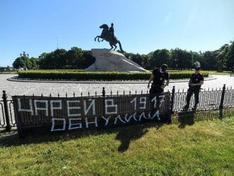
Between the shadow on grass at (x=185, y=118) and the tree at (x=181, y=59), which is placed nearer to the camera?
the shadow on grass at (x=185, y=118)

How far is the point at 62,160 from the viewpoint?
4629mm

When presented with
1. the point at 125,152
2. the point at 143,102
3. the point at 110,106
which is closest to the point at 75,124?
the point at 110,106

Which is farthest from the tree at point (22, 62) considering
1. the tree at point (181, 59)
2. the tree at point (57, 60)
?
the tree at point (181, 59)

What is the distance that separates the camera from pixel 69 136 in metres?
5.92

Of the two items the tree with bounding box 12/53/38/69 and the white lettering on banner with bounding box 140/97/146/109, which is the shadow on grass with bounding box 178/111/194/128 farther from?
the tree with bounding box 12/53/38/69

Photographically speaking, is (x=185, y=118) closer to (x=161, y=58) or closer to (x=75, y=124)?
(x=75, y=124)

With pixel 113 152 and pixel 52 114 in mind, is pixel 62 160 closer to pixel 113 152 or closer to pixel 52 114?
pixel 113 152

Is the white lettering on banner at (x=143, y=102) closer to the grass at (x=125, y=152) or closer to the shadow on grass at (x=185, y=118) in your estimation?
the grass at (x=125, y=152)

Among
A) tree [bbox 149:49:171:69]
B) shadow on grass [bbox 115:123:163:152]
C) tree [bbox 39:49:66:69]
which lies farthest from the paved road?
tree [bbox 149:49:171:69]

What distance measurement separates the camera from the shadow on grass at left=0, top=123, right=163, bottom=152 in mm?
5602

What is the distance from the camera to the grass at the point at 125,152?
4281mm

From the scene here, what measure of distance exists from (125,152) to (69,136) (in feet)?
5.56

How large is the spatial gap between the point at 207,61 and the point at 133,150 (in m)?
93.2

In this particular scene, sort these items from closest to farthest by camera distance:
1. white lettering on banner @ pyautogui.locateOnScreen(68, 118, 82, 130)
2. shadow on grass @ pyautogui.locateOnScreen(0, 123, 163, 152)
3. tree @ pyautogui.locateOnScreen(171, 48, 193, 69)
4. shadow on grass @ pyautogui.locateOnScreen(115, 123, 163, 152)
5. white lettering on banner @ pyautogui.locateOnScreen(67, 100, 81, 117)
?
shadow on grass @ pyautogui.locateOnScreen(115, 123, 163, 152), shadow on grass @ pyautogui.locateOnScreen(0, 123, 163, 152), white lettering on banner @ pyautogui.locateOnScreen(67, 100, 81, 117), white lettering on banner @ pyautogui.locateOnScreen(68, 118, 82, 130), tree @ pyautogui.locateOnScreen(171, 48, 193, 69)
